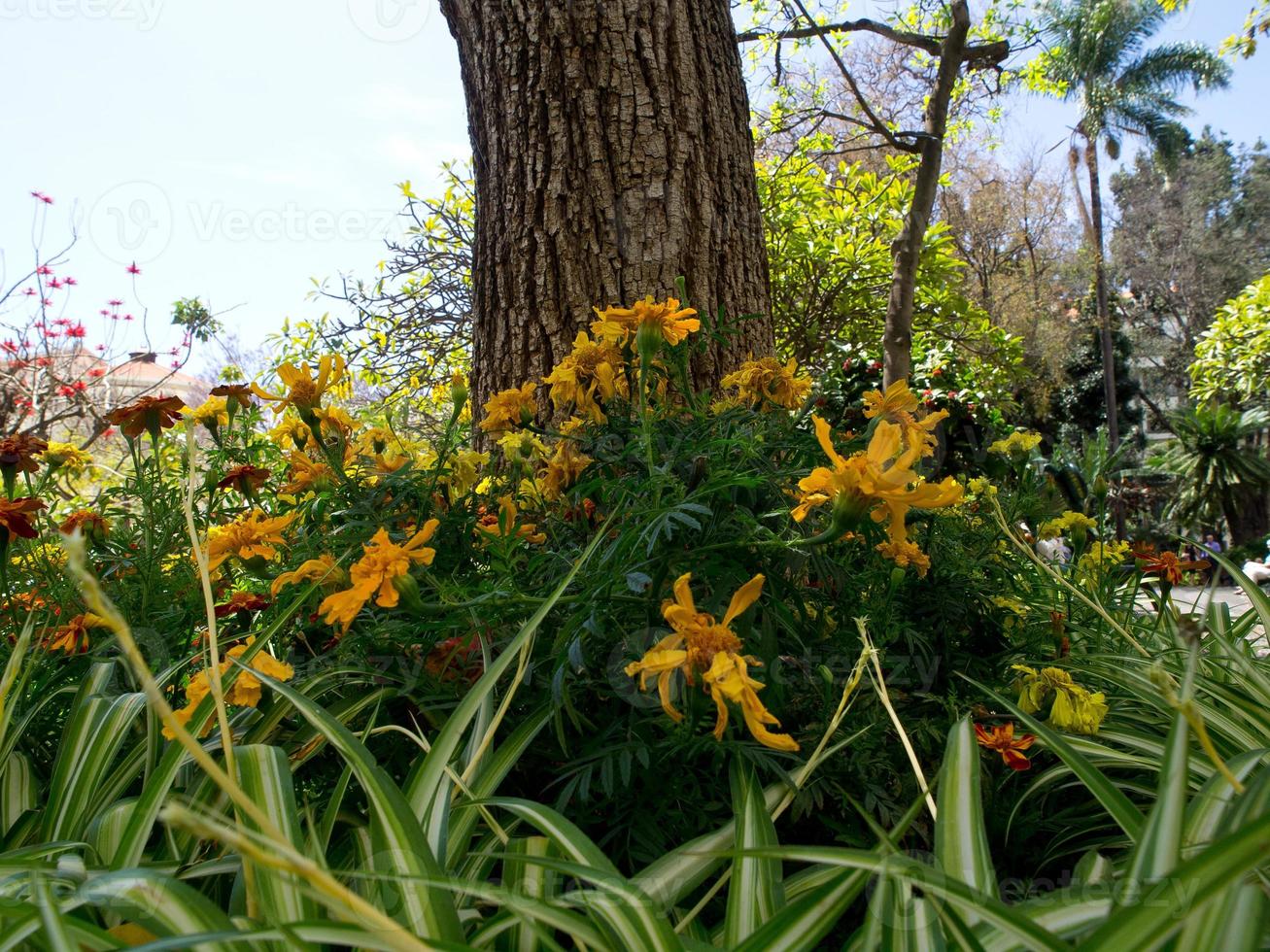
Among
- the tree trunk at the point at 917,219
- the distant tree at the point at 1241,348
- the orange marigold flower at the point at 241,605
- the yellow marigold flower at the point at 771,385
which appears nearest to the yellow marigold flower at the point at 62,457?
the orange marigold flower at the point at 241,605

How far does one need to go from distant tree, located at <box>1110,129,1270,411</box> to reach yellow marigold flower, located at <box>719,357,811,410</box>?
23735 millimetres

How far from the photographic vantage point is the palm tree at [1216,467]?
10758 millimetres

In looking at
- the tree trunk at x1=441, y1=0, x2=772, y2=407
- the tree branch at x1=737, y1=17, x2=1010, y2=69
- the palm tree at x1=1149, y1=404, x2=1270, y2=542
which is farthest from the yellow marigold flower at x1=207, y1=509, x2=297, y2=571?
the palm tree at x1=1149, y1=404, x2=1270, y2=542

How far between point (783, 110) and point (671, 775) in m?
4.52

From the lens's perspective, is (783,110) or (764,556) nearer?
(764,556)

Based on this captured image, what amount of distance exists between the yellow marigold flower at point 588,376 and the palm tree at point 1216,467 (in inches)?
445

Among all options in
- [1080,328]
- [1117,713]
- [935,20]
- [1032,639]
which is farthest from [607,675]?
[1080,328]

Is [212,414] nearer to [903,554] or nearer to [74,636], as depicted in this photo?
[74,636]

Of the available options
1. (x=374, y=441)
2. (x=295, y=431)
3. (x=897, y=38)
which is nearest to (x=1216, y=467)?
(x=897, y=38)

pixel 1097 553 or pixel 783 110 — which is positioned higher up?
pixel 783 110

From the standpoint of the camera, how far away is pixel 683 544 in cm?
86

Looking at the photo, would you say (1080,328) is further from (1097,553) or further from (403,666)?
(403,666)

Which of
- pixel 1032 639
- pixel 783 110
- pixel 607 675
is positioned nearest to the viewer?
pixel 607 675

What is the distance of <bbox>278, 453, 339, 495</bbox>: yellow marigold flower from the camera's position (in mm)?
1113
